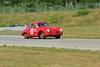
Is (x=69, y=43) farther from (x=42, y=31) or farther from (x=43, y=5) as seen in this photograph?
(x=43, y=5)

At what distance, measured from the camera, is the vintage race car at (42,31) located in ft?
119

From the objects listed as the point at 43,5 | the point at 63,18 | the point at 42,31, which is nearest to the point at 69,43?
the point at 42,31

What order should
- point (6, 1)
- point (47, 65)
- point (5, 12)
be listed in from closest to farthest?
1. point (47, 65)
2. point (5, 12)
3. point (6, 1)

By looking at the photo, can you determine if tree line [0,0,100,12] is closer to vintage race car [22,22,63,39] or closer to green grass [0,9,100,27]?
green grass [0,9,100,27]

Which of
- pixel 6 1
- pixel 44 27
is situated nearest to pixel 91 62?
pixel 44 27

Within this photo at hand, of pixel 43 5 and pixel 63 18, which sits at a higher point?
pixel 63 18

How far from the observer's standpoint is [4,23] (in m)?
79.1

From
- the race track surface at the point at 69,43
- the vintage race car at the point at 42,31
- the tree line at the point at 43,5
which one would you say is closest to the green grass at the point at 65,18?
the tree line at the point at 43,5

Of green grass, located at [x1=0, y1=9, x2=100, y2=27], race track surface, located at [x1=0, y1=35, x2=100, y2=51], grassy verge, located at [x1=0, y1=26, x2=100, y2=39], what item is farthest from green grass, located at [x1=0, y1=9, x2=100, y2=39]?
race track surface, located at [x1=0, y1=35, x2=100, y2=51]

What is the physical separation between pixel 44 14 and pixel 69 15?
7200 mm

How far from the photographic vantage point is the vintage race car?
119 feet

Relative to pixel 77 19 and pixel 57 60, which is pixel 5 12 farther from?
pixel 57 60

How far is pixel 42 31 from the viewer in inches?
1457

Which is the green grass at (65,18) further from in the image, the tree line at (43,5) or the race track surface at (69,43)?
the race track surface at (69,43)
